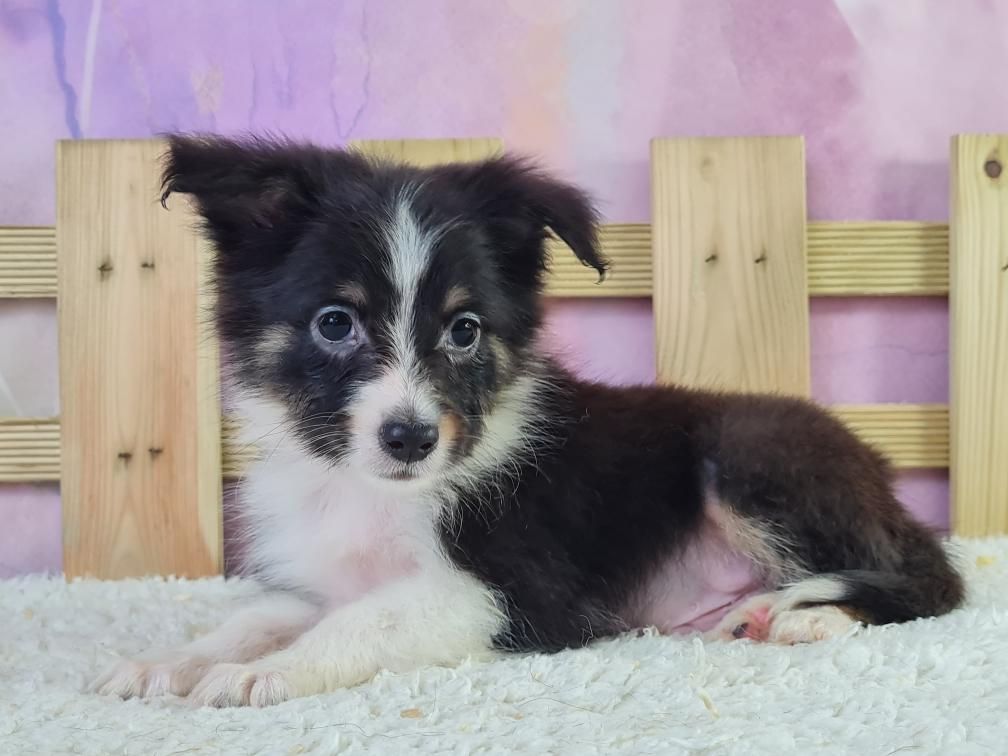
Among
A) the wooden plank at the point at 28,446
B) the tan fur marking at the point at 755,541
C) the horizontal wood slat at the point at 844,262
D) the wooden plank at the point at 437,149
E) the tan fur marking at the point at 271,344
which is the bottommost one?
the tan fur marking at the point at 755,541

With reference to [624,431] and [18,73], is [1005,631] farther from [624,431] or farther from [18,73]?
[18,73]

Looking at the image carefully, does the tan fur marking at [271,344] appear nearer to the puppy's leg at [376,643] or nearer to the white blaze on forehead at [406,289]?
the white blaze on forehead at [406,289]

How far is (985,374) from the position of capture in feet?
11.9

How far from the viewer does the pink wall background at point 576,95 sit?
359 centimetres

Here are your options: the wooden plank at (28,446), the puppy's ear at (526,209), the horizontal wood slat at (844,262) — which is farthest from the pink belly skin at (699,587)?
the wooden plank at (28,446)

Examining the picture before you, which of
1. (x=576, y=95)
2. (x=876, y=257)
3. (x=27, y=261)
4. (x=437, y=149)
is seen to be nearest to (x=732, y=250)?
(x=876, y=257)

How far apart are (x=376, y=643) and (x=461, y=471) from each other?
0.49 meters

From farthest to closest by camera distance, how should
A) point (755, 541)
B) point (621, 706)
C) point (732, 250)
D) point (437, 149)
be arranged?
point (732, 250)
point (437, 149)
point (755, 541)
point (621, 706)

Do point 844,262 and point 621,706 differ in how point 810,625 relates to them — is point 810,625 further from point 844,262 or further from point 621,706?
point 844,262

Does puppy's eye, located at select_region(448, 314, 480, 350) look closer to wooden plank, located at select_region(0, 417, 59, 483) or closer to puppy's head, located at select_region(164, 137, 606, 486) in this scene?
puppy's head, located at select_region(164, 137, 606, 486)

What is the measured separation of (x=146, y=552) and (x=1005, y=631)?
9.17 feet

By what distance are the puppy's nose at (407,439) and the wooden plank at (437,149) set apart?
1.68m

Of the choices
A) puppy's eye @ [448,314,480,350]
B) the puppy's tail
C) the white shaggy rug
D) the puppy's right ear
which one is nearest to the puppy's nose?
puppy's eye @ [448,314,480,350]

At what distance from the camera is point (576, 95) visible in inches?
145
